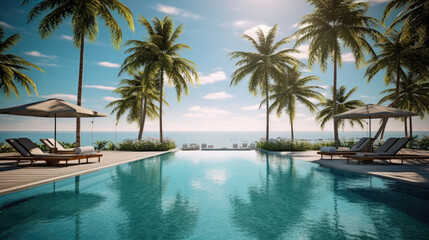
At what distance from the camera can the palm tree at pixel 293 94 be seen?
75.3 ft

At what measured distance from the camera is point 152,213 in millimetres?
4613

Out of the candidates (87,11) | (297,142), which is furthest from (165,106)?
(297,142)

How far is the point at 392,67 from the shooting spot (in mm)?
19359

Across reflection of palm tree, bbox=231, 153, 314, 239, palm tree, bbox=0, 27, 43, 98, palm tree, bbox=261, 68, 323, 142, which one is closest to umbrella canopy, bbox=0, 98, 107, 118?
reflection of palm tree, bbox=231, 153, 314, 239

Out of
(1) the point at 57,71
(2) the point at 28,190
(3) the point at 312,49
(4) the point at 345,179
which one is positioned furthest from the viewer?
(1) the point at 57,71

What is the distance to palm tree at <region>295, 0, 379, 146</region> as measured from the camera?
15906 mm

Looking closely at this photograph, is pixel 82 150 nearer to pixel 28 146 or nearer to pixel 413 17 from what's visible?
pixel 28 146

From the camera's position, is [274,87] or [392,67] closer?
[392,67]

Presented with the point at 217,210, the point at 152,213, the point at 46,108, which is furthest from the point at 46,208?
the point at 46,108

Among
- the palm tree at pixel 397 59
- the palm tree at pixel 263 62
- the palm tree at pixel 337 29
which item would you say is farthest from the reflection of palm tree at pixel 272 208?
the palm tree at pixel 397 59

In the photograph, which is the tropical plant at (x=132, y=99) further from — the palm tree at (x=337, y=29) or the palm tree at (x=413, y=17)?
the palm tree at (x=413, y=17)

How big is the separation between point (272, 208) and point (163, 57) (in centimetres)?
1684

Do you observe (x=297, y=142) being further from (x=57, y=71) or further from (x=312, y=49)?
(x=57, y=71)

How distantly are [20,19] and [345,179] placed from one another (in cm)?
2503
